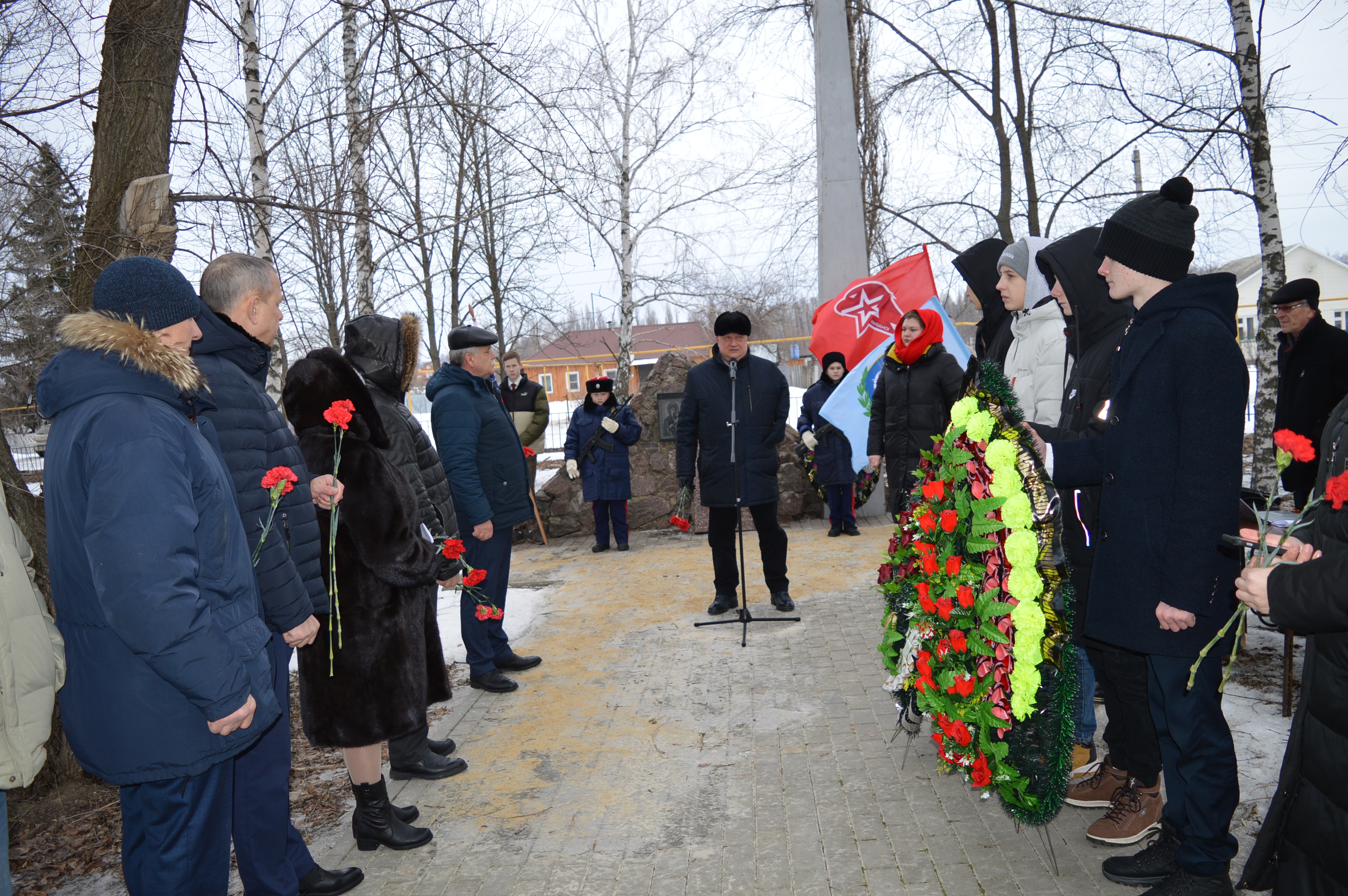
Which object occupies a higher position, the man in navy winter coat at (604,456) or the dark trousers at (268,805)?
the man in navy winter coat at (604,456)

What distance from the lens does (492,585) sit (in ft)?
17.5

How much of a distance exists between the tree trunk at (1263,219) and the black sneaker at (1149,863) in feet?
18.5

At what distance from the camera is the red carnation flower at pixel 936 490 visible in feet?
11.1

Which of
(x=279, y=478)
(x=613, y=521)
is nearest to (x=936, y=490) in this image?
(x=279, y=478)

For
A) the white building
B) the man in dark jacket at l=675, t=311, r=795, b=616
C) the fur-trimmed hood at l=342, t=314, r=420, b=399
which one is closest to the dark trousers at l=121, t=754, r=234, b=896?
the fur-trimmed hood at l=342, t=314, r=420, b=399

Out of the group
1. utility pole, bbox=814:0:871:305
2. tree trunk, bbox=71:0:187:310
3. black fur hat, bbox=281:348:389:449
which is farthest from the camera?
utility pole, bbox=814:0:871:305

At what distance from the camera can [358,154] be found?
26.7 feet

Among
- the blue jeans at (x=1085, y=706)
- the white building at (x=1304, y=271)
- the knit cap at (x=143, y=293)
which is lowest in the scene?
the blue jeans at (x=1085, y=706)

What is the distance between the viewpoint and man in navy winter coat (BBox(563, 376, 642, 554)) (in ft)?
31.3

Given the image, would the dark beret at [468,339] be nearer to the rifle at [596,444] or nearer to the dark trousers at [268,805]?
the dark trousers at [268,805]

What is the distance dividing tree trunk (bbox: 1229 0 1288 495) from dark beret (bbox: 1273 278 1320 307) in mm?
1265

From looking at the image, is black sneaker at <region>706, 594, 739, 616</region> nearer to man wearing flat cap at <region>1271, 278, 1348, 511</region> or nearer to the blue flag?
the blue flag

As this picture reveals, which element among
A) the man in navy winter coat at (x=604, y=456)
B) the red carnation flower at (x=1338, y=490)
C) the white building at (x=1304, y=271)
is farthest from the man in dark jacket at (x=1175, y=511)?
the white building at (x=1304, y=271)

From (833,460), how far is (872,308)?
1669 millimetres
